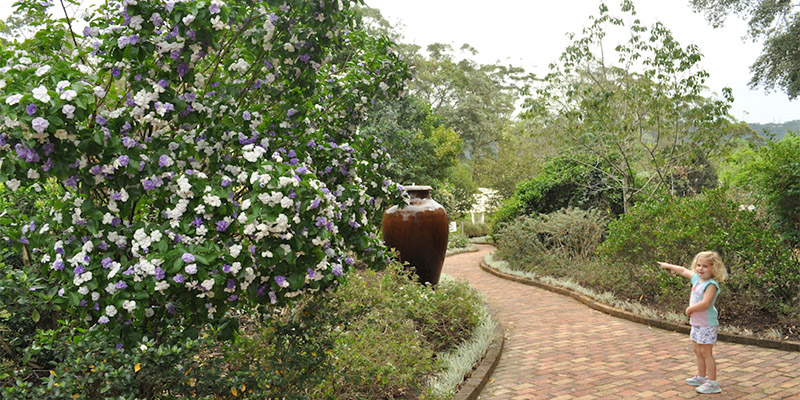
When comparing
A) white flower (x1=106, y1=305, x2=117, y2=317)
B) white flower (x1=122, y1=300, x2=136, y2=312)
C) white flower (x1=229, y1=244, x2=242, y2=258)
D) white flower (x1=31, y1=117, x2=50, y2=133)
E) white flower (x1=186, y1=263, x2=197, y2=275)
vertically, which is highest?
white flower (x1=31, y1=117, x2=50, y2=133)

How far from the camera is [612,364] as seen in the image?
5426mm

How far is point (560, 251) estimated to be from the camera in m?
11.7

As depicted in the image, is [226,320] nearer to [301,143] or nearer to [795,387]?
[301,143]

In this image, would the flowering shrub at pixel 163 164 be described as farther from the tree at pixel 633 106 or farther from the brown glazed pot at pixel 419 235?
the tree at pixel 633 106

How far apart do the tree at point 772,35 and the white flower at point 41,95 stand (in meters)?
19.1

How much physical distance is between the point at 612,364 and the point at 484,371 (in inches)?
51.9

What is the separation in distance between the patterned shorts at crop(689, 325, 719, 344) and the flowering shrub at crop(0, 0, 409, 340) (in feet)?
10.3

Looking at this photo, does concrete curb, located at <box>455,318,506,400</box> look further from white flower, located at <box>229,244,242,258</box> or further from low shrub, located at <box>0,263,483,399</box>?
white flower, located at <box>229,244,242,258</box>

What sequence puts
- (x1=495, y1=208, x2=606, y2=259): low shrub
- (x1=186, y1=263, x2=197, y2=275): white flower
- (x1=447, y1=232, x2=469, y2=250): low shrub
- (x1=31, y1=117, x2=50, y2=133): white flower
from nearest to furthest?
1. (x1=31, y1=117, x2=50, y2=133): white flower
2. (x1=186, y1=263, x2=197, y2=275): white flower
3. (x1=495, y1=208, x2=606, y2=259): low shrub
4. (x1=447, y1=232, x2=469, y2=250): low shrub

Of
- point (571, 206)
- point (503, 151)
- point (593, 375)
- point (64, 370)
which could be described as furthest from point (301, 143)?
point (503, 151)

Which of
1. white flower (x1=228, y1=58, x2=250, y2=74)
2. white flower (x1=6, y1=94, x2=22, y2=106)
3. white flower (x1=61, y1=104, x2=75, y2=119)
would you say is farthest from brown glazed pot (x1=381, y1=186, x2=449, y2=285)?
white flower (x1=6, y1=94, x2=22, y2=106)

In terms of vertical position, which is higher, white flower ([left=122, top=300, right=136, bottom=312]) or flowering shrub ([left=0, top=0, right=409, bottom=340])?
flowering shrub ([left=0, top=0, right=409, bottom=340])

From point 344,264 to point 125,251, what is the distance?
52.6 inches

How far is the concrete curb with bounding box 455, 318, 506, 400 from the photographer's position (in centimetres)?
459
